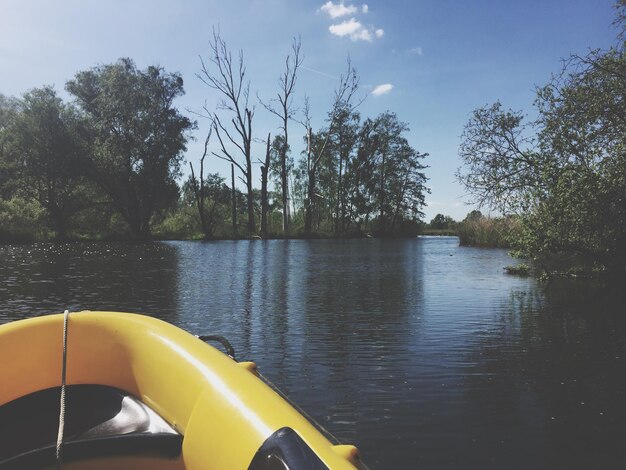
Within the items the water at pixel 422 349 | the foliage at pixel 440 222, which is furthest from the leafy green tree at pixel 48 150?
the foliage at pixel 440 222

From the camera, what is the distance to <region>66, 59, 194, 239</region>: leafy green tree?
39.2 metres

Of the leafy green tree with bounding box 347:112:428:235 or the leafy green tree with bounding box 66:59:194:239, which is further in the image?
the leafy green tree with bounding box 347:112:428:235

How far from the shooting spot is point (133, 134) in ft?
131

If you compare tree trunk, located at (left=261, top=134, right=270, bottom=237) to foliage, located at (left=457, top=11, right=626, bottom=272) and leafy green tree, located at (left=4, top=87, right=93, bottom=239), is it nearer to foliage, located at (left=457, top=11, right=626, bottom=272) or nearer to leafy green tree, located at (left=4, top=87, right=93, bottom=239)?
leafy green tree, located at (left=4, top=87, right=93, bottom=239)

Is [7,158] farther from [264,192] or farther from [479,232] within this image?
[479,232]

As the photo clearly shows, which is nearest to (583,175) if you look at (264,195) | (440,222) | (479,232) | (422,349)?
(422,349)

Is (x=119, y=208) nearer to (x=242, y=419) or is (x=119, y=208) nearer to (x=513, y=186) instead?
(x=513, y=186)

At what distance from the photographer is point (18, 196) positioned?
3828 centimetres

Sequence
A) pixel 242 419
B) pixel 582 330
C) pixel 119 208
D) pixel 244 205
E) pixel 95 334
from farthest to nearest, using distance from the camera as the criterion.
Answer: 1. pixel 244 205
2. pixel 119 208
3. pixel 582 330
4. pixel 95 334
5. pixel 242 419

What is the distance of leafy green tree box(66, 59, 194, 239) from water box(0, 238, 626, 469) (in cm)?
2601

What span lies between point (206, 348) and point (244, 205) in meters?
76.1

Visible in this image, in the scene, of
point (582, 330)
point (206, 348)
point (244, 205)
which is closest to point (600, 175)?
point (582, 330)

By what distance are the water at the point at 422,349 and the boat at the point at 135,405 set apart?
1721 mm

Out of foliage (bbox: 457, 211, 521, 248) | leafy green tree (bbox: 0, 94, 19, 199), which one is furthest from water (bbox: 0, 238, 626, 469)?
leafy green tree (bbox: 0, 94, 19, 199)
